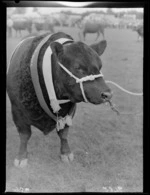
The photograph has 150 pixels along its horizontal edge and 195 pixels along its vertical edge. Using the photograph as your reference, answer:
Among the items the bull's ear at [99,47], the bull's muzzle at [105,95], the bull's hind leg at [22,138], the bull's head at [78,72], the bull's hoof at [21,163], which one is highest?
the bull's ear at [99,47]

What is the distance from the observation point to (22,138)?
3.44ft

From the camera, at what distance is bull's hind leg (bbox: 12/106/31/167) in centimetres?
104

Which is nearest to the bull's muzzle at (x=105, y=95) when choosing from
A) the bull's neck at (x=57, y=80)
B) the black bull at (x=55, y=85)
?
the black bull at (x=55, y=85)

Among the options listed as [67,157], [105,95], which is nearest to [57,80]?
[105,95]

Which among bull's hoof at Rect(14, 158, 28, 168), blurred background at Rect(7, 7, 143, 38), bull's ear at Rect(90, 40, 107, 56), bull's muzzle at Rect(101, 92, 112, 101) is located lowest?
bull's hoof at Rect(14, 158, 28, 168)

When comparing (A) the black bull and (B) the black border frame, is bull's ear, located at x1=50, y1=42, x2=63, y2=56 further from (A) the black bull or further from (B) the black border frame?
(B) the black border frame

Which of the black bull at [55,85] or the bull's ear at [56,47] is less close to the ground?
the bull's ear at [56,47]

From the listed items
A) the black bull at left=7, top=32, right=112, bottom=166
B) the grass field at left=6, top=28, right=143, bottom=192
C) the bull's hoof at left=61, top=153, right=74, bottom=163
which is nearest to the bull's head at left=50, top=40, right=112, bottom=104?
the black bull at left=7, top=32, right=112, bottom=166

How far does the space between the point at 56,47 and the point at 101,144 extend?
0.37 m

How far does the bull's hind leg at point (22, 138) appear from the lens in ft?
3.41
